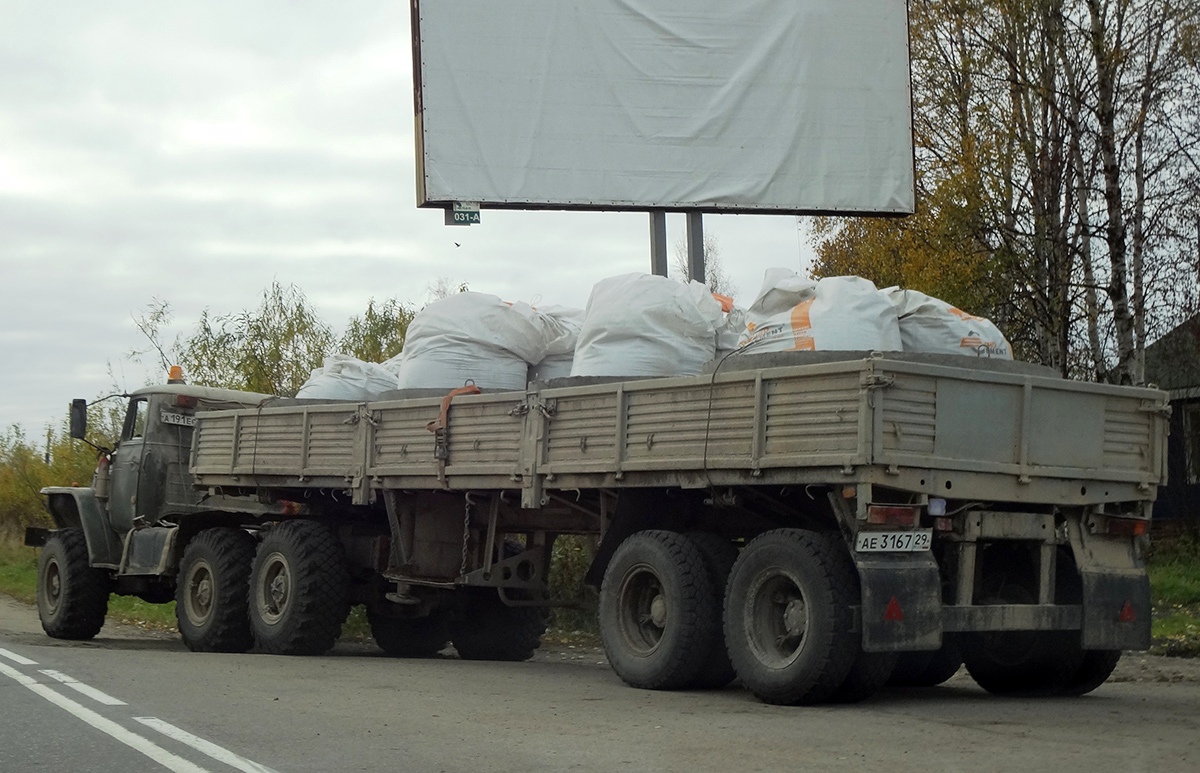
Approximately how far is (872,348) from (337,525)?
589 cm

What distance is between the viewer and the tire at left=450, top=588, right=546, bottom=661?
13547 mm

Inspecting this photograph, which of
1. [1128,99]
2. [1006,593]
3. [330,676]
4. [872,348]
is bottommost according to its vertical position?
[330,676]

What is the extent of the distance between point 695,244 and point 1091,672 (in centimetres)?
740

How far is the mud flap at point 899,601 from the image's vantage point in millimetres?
7859

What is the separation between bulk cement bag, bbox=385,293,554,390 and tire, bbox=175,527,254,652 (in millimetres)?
2888

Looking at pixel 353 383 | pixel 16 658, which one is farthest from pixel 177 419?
pixel 16 658

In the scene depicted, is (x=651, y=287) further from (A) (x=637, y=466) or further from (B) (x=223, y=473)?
(B) (x=223, y=473)

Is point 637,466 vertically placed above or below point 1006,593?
above

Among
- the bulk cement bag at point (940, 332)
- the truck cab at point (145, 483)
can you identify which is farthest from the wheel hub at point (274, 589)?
the bulk cement bag at point (940, 332)

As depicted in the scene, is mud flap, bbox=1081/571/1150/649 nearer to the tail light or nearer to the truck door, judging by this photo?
the tail light

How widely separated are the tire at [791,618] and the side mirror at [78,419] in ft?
25.6

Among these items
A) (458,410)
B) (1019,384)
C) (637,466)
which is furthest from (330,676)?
(1019,384)

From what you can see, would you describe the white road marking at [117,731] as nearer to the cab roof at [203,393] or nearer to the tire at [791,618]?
the tire at [791,618]

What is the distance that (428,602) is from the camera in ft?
41.9
